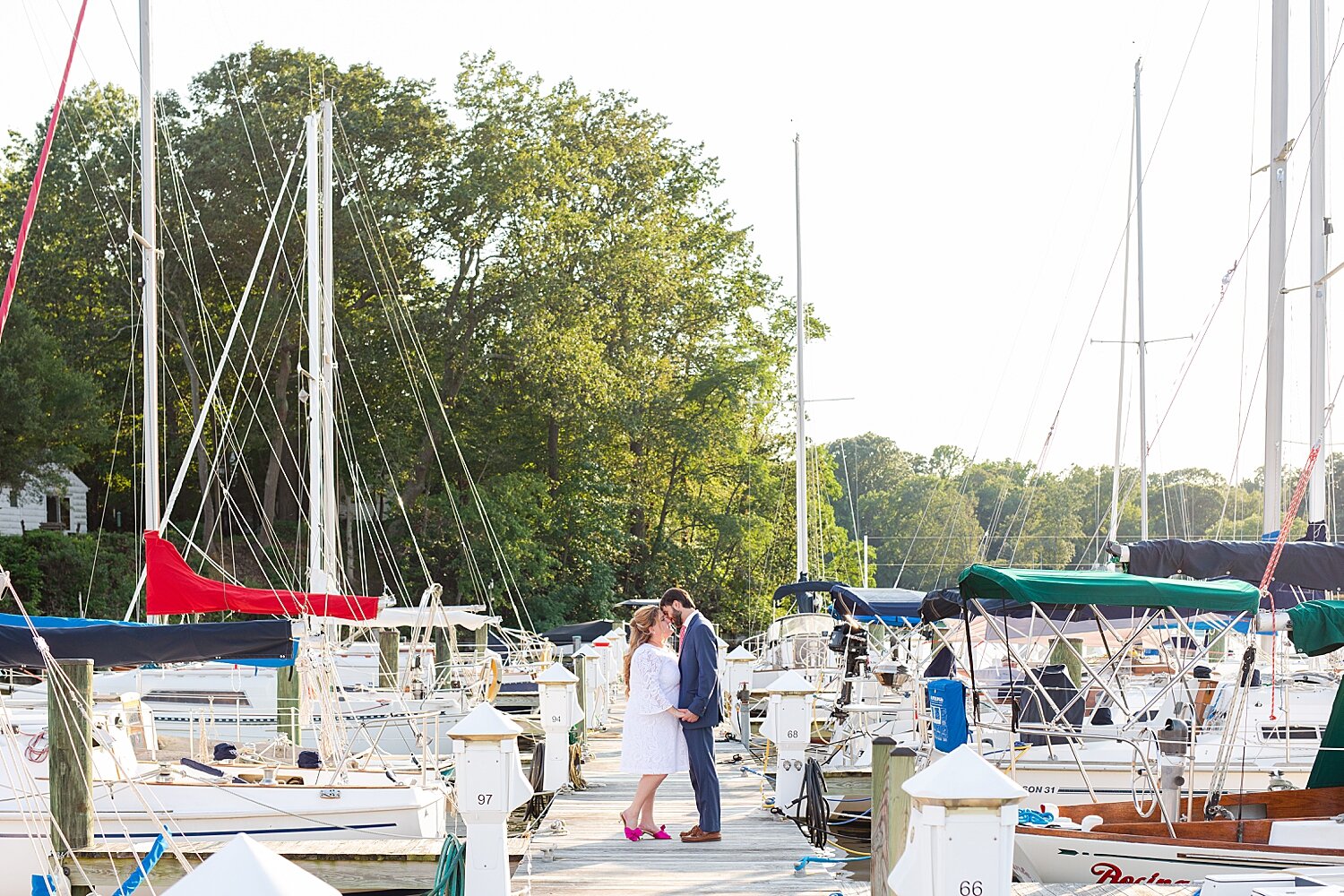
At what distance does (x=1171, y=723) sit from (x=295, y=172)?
3432cm

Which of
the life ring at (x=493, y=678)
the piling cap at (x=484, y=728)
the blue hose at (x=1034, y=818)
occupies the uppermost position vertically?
the piling cap at (x=484, y=728)

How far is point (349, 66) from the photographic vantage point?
140 ft

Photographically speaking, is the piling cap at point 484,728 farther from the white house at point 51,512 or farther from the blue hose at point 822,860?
the white house at point 51,512

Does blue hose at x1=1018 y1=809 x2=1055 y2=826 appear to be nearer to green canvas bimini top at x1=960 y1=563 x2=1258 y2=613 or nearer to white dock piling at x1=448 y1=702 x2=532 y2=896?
green canvas bimini top at x1=960 y1=563 x2=1258 y2=613

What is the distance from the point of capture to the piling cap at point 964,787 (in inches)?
208

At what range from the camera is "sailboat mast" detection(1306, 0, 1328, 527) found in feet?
52.4

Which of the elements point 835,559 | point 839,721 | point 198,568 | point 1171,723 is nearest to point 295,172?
point 198,568

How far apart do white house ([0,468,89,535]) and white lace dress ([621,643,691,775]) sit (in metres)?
31.9

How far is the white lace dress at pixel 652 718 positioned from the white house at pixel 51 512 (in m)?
31.9

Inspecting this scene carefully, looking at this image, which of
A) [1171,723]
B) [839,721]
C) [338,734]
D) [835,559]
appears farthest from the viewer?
[835,559]

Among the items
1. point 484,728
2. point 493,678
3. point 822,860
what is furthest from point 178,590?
point 484,728

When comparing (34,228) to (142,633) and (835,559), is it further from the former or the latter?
(142,633)

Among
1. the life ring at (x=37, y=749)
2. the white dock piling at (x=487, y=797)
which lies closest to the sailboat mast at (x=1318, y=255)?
the white dock piling at (x=487, y=797)

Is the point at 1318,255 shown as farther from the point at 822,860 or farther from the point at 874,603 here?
the point at 822,860
